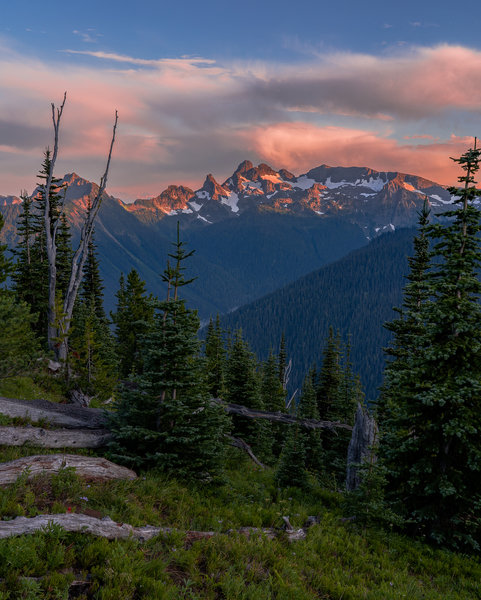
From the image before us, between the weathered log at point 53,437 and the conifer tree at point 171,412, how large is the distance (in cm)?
56

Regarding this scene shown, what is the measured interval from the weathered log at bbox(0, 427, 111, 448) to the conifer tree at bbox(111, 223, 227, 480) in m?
0.56

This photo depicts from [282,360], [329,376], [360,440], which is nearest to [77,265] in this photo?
[360,440]

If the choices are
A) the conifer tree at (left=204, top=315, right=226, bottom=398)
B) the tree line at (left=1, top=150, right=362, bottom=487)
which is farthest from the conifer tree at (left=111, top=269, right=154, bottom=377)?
the tree line at (left=1, top=150, right=362, bottom=487)

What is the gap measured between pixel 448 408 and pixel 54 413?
37.1 ft

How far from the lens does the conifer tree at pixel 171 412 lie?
934 centimetres

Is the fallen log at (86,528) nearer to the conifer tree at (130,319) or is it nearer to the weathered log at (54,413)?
the weathered log at (54,413)

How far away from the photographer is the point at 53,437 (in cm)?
925

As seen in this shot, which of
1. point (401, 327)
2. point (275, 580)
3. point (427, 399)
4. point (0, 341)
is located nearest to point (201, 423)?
point (275, 580)

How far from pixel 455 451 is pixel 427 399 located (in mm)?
2311

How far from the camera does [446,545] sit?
944cm

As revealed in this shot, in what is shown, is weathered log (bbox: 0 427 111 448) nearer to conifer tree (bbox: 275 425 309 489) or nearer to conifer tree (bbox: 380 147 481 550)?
conifer tree (bbox: 275 425 309 489)

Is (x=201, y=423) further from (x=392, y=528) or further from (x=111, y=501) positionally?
(x=392, y=528)

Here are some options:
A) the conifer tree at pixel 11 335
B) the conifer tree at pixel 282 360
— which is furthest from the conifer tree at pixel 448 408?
the conifer tree at pixel 282 360

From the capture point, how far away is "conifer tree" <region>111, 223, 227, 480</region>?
9.34m
